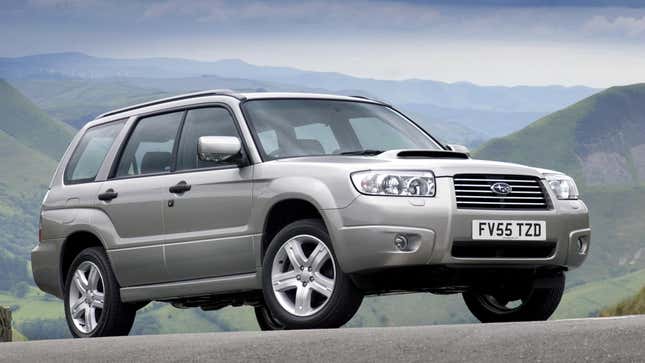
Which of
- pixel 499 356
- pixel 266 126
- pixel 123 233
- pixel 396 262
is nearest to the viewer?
pixel 499 356

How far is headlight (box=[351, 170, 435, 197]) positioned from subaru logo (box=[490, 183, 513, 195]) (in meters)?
0.48

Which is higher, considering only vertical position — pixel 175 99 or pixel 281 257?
pixel 175 99

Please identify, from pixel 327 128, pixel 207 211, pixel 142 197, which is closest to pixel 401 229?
pixel 207 211

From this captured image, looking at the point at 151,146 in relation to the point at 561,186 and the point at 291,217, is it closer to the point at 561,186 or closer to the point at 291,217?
the point at 291,217

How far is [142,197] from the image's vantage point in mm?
9484

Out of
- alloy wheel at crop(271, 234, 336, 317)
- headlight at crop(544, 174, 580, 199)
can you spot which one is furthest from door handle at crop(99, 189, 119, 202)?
headlight at crop(544, 174, 580, 199)

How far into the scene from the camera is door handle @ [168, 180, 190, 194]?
9000mm

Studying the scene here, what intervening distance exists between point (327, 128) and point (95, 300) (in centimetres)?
263

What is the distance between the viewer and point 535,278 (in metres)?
8.26

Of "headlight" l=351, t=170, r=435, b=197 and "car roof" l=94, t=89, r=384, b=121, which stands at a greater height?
"car roof" l=94, t=89, r=384, b=121

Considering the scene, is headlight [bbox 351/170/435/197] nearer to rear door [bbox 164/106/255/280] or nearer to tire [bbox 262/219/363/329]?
tire [bbox 262/219/363/329]

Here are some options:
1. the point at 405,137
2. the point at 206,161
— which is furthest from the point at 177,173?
the point at 405,137

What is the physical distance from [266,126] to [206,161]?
0.56 metres

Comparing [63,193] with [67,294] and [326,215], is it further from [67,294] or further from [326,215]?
[326,215]
